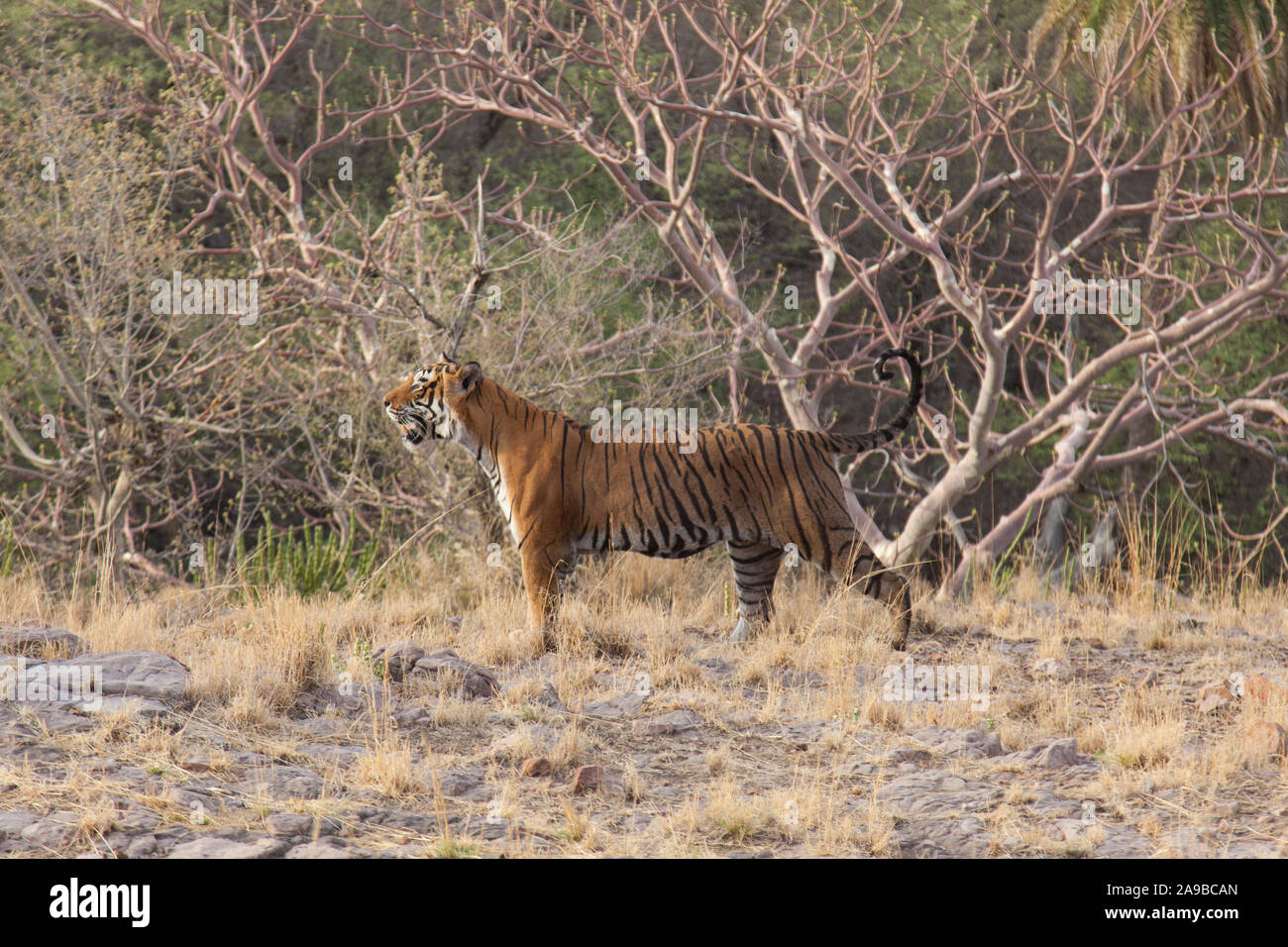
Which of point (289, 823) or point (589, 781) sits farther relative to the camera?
point (589, 781)

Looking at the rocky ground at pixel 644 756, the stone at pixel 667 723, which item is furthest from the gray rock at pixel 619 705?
the stone at pixel 667 723

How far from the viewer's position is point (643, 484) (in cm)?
675

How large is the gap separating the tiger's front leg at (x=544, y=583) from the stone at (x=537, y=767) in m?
1.81

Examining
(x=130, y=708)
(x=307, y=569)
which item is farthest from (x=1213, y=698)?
(x=307, y=569)

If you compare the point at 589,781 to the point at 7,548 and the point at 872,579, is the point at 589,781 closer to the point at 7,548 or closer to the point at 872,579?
the point at 872,579

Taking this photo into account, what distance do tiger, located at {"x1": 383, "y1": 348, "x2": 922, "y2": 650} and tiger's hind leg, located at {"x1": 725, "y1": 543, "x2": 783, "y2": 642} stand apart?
27cm

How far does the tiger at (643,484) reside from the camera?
6.66 m

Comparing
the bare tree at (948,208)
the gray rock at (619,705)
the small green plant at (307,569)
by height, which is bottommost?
the gray rock at (619,705)

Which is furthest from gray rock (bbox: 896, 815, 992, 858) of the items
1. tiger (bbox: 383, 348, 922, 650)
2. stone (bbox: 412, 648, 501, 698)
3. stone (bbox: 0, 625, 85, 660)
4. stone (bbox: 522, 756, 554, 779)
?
stone (bbox: 0, 625, 85, 660)

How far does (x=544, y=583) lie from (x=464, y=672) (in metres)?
0.89

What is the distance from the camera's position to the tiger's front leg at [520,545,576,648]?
663cm

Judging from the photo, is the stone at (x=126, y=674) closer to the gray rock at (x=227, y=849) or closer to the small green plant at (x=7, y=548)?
the gray rock at (x=227, y=849)

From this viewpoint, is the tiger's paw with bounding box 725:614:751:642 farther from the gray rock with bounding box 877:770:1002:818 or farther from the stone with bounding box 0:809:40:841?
the stone with bounding box 0:809:40:841
